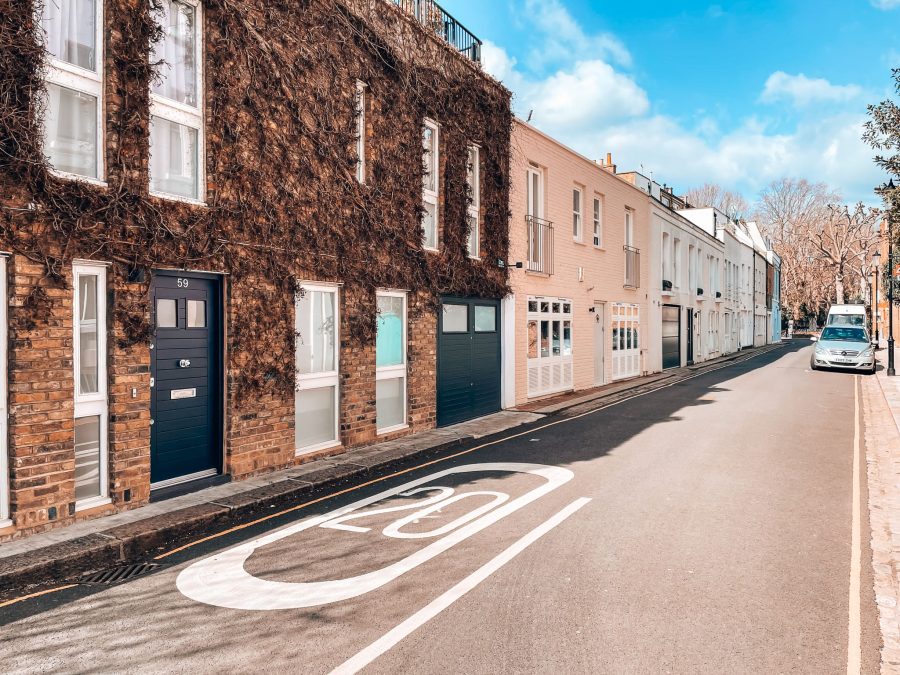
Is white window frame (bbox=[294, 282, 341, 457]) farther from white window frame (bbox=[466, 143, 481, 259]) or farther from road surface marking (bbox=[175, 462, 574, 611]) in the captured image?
white window frame (bbox=[466, 143, 481, 259])

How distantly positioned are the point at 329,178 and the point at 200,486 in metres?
4.41

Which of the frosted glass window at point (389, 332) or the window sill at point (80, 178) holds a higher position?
the window sill at point (80, 178)

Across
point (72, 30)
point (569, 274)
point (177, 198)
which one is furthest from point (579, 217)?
point (72, 30)

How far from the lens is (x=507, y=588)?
15.1ft

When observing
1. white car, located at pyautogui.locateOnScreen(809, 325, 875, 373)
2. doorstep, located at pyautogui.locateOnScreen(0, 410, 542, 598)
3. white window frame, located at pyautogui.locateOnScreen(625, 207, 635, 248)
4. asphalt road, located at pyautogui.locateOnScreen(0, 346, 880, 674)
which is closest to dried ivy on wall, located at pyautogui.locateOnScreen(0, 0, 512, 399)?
doorstep, located at pyautogui.locateOnScreen(0, 410, 542, 598)

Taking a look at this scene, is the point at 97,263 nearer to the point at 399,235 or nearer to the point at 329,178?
the point at 329,178

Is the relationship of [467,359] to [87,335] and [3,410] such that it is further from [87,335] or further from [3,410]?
[3,410]

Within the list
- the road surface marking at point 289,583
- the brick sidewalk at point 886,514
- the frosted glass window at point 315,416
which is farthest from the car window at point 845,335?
the road surface marking at point 289,583

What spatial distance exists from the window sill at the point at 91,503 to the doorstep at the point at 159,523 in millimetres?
170

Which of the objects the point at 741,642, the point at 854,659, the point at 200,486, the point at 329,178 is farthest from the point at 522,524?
the point at 329,178

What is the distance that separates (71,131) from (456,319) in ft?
24.5

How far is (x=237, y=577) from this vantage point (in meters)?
4.82

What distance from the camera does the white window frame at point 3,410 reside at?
5.36 metres

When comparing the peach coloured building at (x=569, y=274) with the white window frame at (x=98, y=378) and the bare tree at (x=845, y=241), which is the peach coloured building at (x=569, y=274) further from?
the bare tree at (x=845, y=241)
